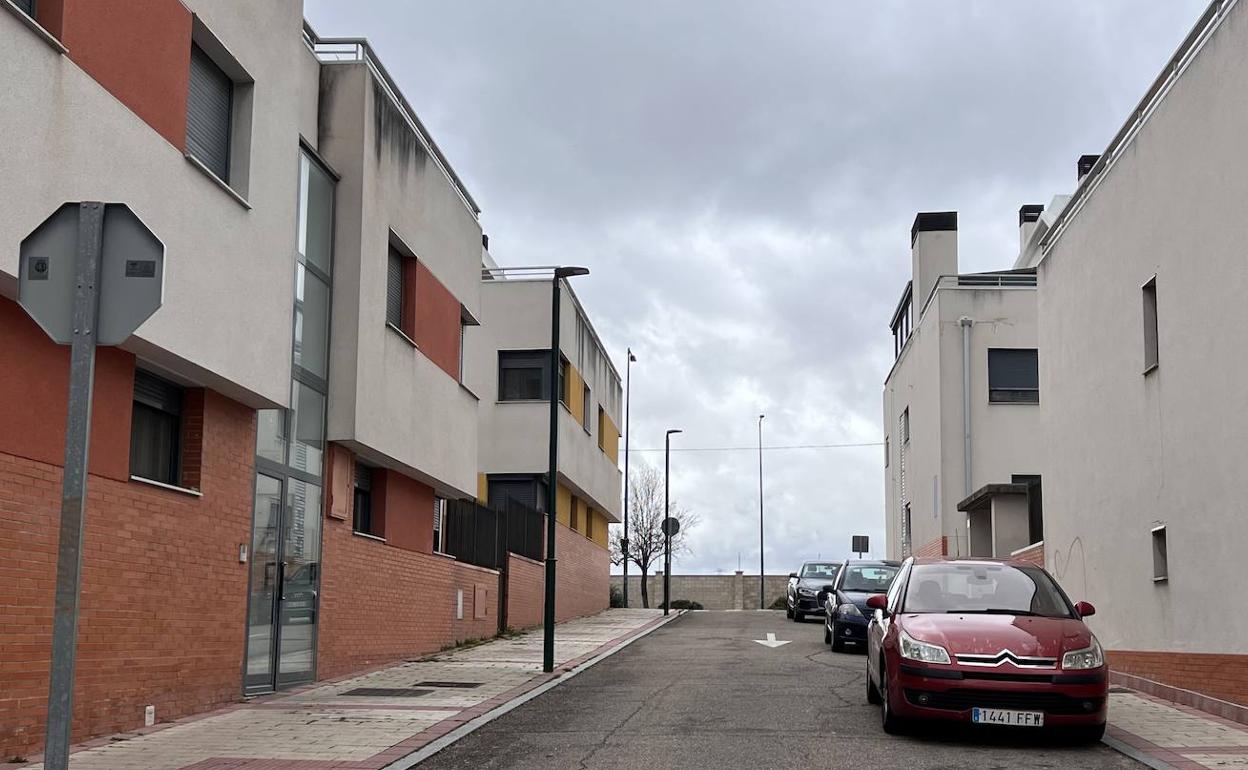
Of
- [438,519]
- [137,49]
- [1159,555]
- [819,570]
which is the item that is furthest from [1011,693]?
[819,570]

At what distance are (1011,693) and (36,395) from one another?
7750mm

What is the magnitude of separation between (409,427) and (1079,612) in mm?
10194

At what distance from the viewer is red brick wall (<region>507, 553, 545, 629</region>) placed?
92.4ft

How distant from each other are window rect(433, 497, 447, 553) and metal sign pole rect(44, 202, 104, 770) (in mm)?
17299

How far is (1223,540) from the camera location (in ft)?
43.1

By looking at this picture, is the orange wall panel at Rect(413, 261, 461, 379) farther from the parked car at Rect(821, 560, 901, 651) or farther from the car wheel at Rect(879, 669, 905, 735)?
the car wheel at Rect(879, 669, 905, 735)

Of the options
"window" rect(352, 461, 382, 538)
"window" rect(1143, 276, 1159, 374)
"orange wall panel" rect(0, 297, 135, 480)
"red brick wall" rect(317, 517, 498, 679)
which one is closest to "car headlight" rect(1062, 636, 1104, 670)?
"window" rect(1143, 276, 1159, 374)

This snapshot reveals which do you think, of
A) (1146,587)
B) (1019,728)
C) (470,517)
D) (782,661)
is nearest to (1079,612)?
(1019,728)

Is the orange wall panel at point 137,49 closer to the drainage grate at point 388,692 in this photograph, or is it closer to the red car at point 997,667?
the drainage grate at point 388,692

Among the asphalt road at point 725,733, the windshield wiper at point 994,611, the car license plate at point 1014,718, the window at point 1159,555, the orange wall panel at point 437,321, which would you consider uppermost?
the orange wall panel at point 437,321

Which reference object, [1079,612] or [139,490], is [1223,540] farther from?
[139,490]

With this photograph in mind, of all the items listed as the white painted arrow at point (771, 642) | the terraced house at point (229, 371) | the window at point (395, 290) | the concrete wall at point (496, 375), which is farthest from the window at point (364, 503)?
the concrete wall at point (496, 375)

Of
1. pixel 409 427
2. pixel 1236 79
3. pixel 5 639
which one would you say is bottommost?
pixel 5 639

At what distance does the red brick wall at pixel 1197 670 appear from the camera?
1270cm
